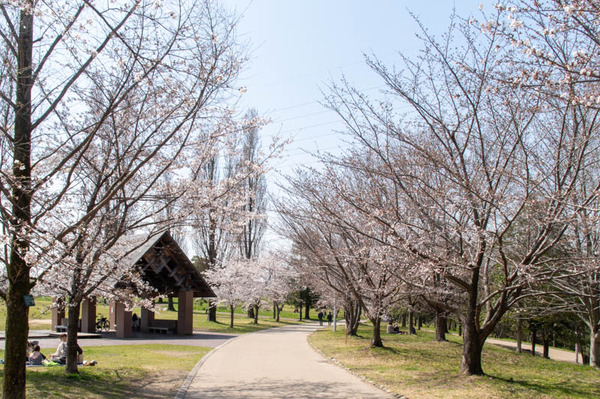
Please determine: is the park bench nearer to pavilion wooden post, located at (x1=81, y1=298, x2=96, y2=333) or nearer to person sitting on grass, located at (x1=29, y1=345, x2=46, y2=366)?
pavilion wooden post, located at (x1=81, y1=298, x2=96, y2=333)

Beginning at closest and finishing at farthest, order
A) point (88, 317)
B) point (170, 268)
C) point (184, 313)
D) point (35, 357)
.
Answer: point (35, 357)
point (88, 317)
point (170, 268)
point (184, 313)

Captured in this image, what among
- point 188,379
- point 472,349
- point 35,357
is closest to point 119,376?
point 188,379

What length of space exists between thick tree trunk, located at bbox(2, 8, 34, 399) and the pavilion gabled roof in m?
14.1

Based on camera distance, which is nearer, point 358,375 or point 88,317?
point 358,375

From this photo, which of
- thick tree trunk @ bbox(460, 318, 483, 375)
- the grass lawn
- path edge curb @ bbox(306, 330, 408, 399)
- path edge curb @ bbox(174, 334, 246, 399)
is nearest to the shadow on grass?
the grass lawn

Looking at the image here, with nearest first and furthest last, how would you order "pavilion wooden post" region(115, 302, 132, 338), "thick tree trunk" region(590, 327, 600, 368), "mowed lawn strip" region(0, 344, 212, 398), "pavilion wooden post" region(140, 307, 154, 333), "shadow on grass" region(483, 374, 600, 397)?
"mowed lawn strip" region(0, 344, 212, 398), "shadow on grass" region(483, 374, 600, 397), "thick tree trunk" region(590, 327, 600, 368), "pavilion wooden post" region(115, 302, 132, 338), "pavilion wooden post" region(140, 307, 154, 333)

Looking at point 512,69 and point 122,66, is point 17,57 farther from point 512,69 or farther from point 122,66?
point 512,69

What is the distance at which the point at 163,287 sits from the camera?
2634cm

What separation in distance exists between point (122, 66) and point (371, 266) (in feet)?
39.5

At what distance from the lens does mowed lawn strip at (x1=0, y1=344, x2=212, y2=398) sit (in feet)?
29.0

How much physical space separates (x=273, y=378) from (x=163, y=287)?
16608 millimetres

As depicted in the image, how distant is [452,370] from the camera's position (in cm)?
1178

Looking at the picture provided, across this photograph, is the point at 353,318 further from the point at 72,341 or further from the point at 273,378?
the point at 72,341

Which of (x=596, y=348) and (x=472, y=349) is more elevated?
(x=472, y=349)
